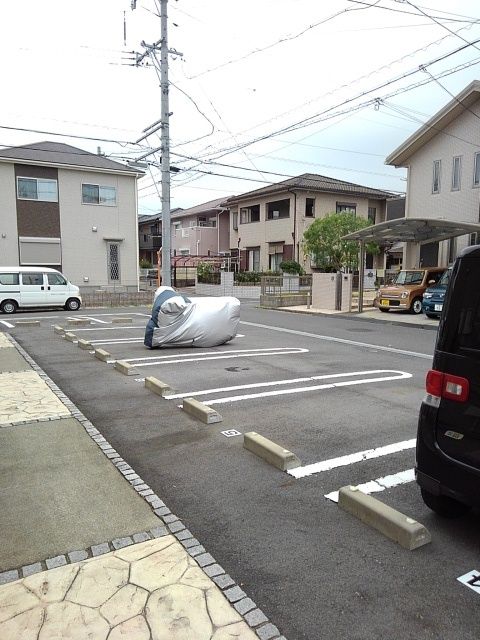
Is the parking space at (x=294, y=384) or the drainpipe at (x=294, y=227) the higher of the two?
the drainpipe at (x=294, y=227)

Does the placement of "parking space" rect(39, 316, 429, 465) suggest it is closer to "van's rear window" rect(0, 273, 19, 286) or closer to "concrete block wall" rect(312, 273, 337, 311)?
"concrete block wall" rect(312, 273, 337, 311)

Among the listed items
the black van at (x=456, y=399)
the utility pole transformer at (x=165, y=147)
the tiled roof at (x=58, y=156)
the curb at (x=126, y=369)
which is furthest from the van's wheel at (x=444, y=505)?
the tiled roof at (x=58, y=156)

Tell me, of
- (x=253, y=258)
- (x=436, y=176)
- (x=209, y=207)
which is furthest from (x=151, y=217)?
(x=436, y=176)

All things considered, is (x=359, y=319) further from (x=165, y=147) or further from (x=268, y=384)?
(x=268, y=384)

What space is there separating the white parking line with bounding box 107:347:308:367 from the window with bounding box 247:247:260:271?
25.9 metres

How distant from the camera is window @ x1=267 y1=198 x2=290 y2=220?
3337cm

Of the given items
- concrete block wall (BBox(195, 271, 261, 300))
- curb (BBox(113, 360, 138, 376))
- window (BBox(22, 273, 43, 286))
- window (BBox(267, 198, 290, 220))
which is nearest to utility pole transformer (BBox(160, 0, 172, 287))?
window (BBox(22, 273, 43, 286))

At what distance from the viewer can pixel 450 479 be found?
2.65 meters

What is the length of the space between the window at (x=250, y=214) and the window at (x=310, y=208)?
4.86 m

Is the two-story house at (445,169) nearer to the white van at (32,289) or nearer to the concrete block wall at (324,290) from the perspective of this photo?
the concrete block wall at (324,290)

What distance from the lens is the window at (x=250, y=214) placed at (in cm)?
3559

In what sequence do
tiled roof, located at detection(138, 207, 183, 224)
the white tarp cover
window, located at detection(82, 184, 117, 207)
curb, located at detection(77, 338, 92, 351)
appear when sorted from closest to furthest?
1. the white tarp cover
2. curb, located at detection(77, 338, 92, 351)
3. window, located at detection(82, 184, 117, 207)
4. tiled roof, located at detection(138, 207, 183, 224)

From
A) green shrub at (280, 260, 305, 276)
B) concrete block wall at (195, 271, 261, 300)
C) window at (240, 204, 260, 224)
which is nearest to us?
concrete block wall at (195, 271, 261, 300)

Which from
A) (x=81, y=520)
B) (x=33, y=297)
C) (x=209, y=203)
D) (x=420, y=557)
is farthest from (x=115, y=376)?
(x=209, y=203)
